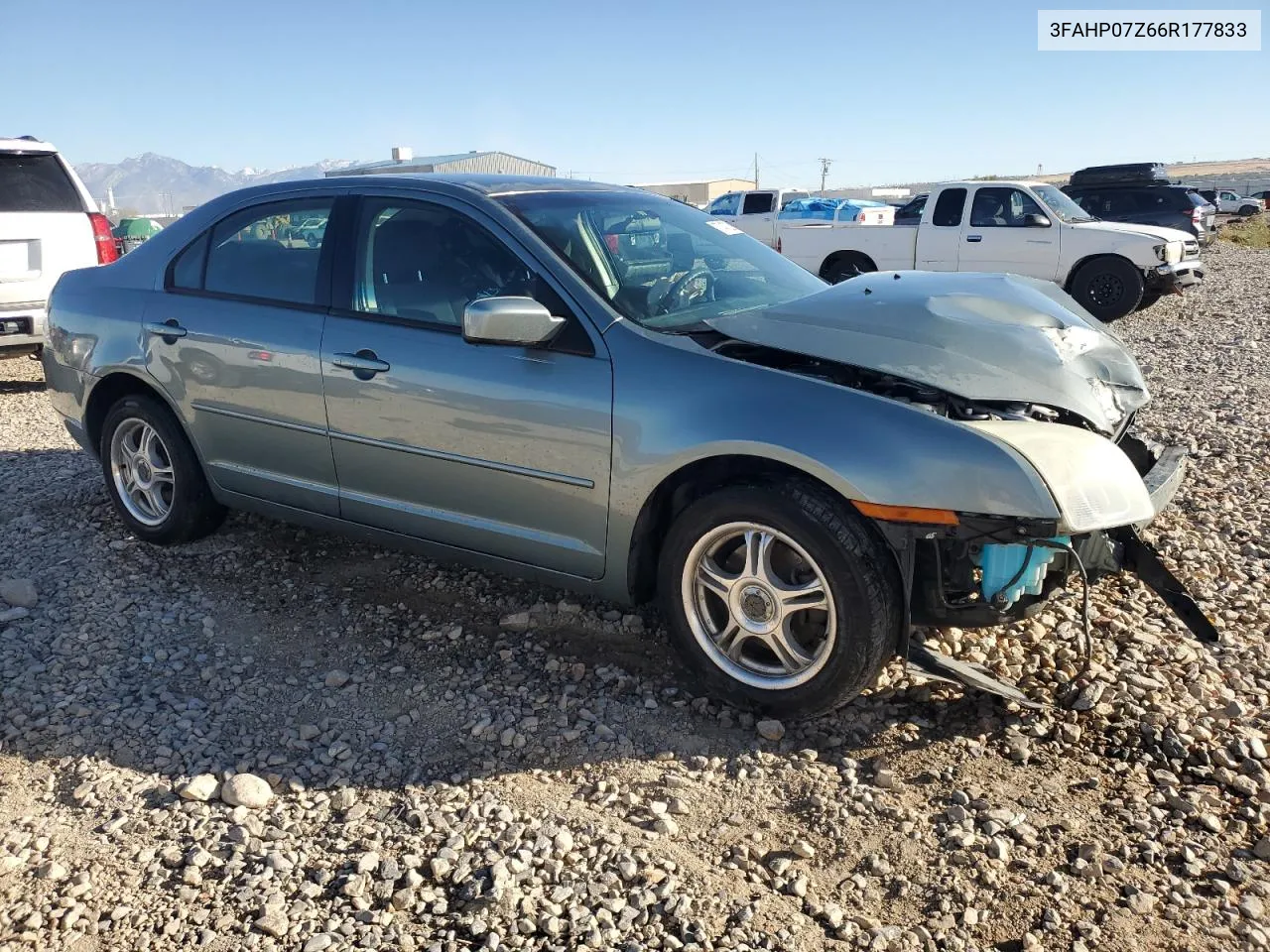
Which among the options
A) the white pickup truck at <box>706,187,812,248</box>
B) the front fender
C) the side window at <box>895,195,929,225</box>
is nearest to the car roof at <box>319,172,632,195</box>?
the front fender

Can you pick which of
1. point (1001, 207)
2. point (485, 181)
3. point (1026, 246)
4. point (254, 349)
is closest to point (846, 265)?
point (1001, 207)

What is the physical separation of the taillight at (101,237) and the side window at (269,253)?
4.85 meters

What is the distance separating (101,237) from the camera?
8547 millimetres

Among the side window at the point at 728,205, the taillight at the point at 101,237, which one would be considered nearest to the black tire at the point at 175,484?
the taillight at the point at 101,237

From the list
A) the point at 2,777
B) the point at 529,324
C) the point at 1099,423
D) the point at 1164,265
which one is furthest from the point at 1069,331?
the point at 1164,265

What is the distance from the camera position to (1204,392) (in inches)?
307

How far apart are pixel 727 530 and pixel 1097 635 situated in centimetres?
159

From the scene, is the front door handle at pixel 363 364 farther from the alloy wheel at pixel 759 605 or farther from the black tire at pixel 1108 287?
the black tire at pixel 1108 287

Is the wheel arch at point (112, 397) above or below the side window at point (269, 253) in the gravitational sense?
below

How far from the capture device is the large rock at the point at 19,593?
Result: 13.5 feet

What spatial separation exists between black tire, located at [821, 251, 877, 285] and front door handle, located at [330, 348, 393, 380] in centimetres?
1153

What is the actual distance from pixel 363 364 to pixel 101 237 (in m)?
6.20

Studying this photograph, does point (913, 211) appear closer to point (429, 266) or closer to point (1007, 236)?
point (1007, 236)

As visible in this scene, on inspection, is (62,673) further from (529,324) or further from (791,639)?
(791,639)
